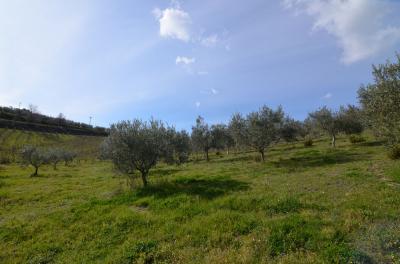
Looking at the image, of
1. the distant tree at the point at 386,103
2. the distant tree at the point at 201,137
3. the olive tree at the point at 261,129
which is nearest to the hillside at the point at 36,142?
the distant tree at the point at 201,137

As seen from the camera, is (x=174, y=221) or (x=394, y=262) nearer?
(x=394, y=262)

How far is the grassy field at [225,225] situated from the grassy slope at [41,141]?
9159cm

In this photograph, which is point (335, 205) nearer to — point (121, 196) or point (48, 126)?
point (121, 196)

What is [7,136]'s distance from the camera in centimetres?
11756

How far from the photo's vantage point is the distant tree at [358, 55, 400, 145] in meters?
13.5

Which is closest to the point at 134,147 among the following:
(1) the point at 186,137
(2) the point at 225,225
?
(2) the point at 225,225

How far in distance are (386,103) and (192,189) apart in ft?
39.1

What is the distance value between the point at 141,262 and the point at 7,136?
13441 cm

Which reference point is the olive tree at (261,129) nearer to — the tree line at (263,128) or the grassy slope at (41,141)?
the tree line at (263,128)

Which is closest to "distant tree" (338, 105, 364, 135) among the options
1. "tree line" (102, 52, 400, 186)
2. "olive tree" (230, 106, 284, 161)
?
"tree line" (102, 52, 400, 186)

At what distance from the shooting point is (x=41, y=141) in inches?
4857

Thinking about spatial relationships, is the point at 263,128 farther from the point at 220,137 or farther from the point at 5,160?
the point at 5,160

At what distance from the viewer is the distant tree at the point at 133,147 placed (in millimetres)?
20969

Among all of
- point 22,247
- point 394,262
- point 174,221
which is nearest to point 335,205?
point 394,262
